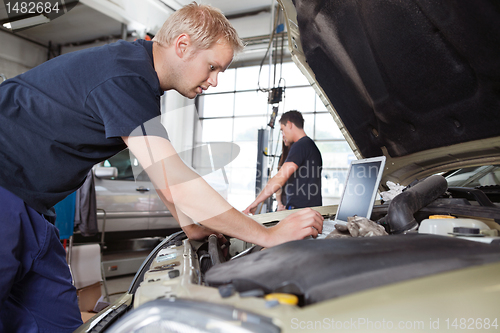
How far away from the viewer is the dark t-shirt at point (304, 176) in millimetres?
2686

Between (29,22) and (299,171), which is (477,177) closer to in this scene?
(299,171)

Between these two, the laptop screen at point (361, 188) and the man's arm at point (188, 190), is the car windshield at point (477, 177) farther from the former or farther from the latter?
the man's arm at point (188, 190)

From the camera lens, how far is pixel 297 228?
0.87m

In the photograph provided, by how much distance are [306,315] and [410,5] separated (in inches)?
37.5

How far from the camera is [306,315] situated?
0.44 m

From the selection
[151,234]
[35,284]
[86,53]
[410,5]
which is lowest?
[151,234]

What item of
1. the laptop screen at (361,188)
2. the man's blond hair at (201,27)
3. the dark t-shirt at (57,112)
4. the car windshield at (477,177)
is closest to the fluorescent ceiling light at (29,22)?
the dark t-shirt at (57,112)

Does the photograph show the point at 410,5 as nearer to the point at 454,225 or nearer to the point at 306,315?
the point at 454,225

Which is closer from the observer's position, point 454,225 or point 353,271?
point 353,271

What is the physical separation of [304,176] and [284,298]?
2356mm

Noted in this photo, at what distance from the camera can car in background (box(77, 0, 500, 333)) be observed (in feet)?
1.54

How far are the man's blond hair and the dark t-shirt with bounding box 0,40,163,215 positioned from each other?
0.12 m

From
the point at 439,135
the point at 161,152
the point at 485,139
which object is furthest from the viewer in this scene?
the point at 439,135

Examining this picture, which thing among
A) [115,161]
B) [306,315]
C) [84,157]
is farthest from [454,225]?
[115,161]
